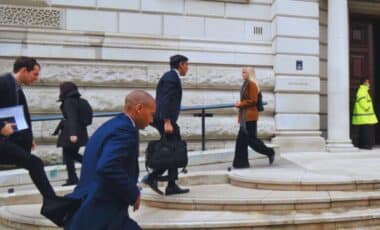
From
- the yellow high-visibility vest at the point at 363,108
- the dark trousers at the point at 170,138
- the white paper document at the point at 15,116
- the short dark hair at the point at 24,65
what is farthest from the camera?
the yellow high-visibility vest at the point at 363,108

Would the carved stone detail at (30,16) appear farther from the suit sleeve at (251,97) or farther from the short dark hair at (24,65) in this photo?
the short dark hair at (24,65)

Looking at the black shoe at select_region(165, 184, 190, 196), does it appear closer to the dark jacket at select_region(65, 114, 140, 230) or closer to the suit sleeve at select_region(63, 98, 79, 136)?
the suit sleeve at select_region(63, 98, 79, 136)

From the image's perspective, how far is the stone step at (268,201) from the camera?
5676 mm

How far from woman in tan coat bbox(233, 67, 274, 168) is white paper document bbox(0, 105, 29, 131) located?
4.23 m

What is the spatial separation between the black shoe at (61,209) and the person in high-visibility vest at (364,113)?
1023 centimetres

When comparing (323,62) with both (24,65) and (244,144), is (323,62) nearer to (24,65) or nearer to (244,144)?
(244,144)

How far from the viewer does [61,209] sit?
3.32 meters

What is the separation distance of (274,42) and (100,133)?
9104 millimetres

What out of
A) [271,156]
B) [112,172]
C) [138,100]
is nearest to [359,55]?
[271,156]

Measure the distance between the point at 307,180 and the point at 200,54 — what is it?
5281 millimetres

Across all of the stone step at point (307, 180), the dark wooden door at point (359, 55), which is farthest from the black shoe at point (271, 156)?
the dark wooden door at point (359, 55)

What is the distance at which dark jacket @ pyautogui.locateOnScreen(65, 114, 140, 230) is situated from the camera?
2949 millimetres

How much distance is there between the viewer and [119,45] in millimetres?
10617

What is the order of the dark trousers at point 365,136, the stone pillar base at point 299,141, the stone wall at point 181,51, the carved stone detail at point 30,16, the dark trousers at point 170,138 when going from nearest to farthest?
the dark trousers at point 170,138 → the carved stone detail at point 30,16 → the stone wall at point 181,51 → the stone pillar base at point 299,141 → the dark trousers at point 365,136
